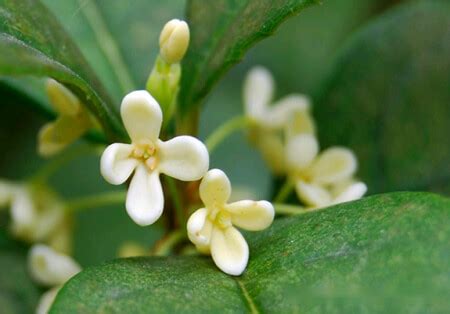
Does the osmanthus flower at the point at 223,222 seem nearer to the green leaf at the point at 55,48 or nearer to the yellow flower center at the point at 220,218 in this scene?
the yellow flower center at the point at 220,218

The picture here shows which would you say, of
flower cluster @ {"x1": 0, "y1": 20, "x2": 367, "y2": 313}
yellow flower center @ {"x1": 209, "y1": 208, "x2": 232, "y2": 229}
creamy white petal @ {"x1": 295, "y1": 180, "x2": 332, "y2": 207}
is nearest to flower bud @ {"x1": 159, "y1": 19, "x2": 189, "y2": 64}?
flower cluster @ {"x1": 0, "y1": 20, "x2": 367, "y2": 313}

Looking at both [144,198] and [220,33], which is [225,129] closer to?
[220,33]

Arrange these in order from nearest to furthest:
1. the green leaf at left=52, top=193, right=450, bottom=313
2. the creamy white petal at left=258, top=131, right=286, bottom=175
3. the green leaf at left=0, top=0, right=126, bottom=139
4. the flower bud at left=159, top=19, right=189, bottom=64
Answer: the green leaf at left=52, top=193, right=450, bottom=313, the green leaf at left=0, top=0, right=126, bottom=139, the flower bud at left=159, top=19, right=189, bottom=64, the creamy white petal at left=258, top=131, right=286, bottom=175

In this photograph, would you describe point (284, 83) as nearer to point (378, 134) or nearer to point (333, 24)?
point (333, 24)

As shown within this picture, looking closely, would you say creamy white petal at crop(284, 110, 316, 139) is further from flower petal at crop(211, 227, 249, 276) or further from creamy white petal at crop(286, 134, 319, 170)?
flower petal at crop(211, 227, 249, 276)

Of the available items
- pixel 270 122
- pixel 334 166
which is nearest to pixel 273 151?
pixel 270 122

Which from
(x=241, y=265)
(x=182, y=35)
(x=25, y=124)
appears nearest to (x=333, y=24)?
(x=25, y=124)
